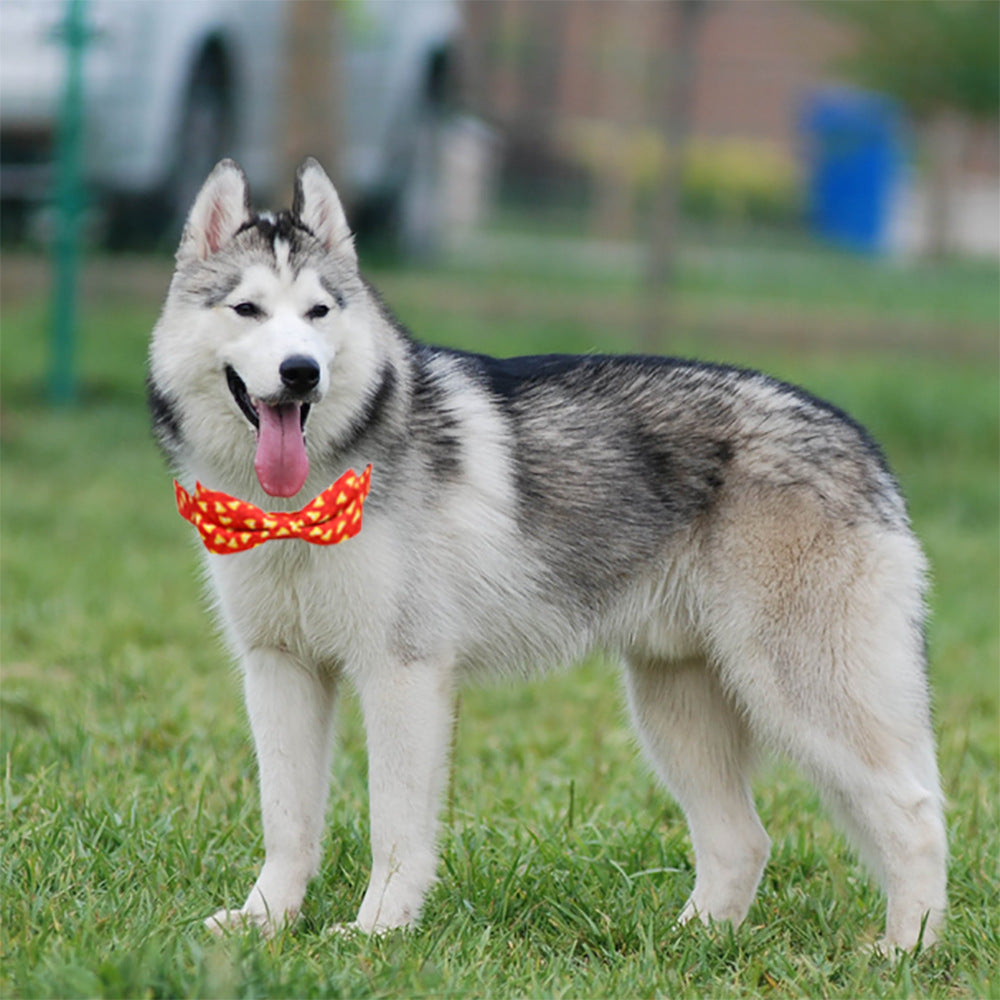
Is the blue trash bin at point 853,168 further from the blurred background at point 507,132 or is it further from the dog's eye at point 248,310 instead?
the dog's eye at point 248,310

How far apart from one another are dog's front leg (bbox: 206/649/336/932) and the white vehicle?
667 cm

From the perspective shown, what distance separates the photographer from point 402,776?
3.31 meters

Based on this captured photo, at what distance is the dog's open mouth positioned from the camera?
3.14 metres

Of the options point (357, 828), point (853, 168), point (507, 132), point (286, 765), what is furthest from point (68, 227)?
point (853, 168)

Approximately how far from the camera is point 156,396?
10.8 ft

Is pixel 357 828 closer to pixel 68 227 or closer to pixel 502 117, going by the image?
pixel 68 227

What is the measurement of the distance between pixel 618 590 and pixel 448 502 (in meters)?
0.43

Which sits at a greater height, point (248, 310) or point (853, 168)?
point (248, 310)

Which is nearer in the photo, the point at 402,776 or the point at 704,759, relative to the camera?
the point at 402,776

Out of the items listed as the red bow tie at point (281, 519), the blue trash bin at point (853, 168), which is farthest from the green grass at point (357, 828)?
the blue trash bin at point (853, 168)

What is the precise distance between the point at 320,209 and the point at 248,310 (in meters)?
0.31

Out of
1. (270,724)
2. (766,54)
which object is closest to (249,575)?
(270,724)

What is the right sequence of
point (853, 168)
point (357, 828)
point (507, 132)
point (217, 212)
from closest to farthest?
point (217, 212) < point (357, 828) < point (853, 168) < point (507, 132)

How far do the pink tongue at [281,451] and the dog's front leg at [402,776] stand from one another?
427mm
